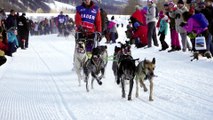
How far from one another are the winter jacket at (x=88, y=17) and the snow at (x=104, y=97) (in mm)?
1134

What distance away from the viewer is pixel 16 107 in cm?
623

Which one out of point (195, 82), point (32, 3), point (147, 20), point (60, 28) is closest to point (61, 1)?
point (32, 3)

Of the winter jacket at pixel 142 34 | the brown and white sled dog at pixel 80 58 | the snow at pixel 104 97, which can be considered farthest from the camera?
the winter jacket at pixel 142 34

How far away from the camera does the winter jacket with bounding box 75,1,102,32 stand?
910 centimetres

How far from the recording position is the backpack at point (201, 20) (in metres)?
9.99

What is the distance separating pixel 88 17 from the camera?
915 cm

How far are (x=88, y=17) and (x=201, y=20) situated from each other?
284cm

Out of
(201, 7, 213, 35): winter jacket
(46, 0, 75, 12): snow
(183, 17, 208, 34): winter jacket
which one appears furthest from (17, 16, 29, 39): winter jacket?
(46, 0, 75, 12): snow

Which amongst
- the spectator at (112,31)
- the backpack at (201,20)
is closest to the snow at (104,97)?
the backpack at (201,20)

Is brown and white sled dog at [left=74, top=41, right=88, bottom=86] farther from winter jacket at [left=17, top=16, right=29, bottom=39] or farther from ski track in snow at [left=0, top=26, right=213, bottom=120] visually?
winter jacket at [left=17, top=16, right=29, bottom=39]

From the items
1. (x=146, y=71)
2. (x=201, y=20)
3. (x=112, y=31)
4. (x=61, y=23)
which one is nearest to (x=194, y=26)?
(x=201, y=20)

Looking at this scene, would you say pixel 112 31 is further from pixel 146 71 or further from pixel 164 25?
pixel 146 71

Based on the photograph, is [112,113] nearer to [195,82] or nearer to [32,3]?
[195,82]

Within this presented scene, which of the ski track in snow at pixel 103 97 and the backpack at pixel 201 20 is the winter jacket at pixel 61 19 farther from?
the backpack at pixel 201 20
